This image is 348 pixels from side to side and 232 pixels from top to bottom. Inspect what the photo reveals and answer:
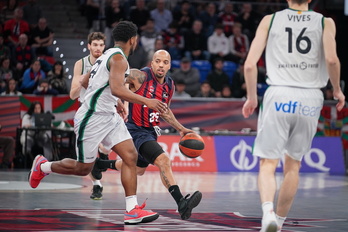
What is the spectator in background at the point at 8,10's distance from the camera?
72.3 feet

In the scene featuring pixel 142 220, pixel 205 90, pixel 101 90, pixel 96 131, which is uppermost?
A: pixel 101 90

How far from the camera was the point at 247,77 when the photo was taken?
260 inches

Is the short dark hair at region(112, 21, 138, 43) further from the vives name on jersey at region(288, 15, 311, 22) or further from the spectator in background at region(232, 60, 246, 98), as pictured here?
the spectator in background at region(232, 60, 246, 98)

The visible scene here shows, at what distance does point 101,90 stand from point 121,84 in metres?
0.46

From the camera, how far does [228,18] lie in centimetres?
2306

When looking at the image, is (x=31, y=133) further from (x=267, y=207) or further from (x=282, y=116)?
(x=267, y=207)

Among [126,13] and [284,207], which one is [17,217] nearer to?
[284,207]

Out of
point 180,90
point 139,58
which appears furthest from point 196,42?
point 180,90

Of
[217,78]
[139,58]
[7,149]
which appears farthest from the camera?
[217,78]

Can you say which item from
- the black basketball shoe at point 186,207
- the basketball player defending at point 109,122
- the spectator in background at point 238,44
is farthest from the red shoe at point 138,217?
the spectator in background at point 238,44

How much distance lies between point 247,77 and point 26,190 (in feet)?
20.2

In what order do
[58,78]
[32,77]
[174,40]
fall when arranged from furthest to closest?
[174,40] → [32,77] → [58,78]

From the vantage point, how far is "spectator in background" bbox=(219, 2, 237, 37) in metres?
23.0

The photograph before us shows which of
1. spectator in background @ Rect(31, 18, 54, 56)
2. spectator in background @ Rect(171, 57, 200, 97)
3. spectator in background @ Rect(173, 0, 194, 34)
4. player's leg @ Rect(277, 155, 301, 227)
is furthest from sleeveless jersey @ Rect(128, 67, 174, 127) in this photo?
spectator in background @ Rect(173, 0, 194, 34)
